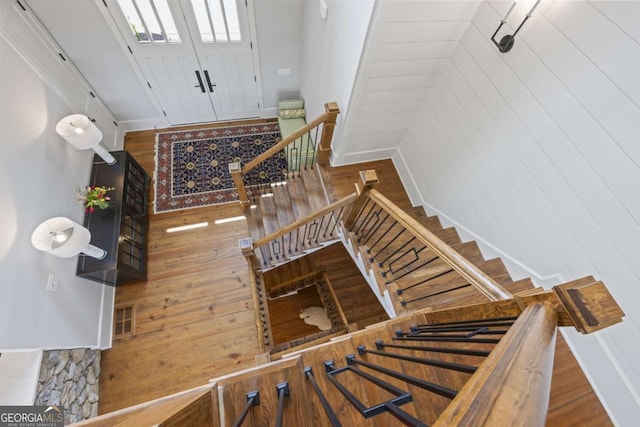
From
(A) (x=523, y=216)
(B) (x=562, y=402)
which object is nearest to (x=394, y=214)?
(A) (x=523, y=216)

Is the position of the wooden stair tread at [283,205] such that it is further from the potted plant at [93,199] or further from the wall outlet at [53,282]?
the wall outlet at [53,282]

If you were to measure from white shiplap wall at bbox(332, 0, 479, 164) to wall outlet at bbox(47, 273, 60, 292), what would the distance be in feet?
10.3

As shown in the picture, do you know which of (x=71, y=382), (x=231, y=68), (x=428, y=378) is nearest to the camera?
(x=428, y=378)

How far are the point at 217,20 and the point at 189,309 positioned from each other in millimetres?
3772

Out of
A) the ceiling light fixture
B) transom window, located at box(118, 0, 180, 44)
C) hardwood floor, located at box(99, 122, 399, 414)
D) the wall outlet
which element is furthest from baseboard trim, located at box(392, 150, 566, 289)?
the wall outlet

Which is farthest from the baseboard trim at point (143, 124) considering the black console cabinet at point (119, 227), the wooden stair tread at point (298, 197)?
the wooden stair tread at point (298, 197)

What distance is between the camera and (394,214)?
6.54 feet

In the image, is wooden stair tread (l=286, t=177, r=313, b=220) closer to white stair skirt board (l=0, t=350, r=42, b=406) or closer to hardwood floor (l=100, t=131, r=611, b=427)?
hardwood floor (l=100, t=131, r=611, b=427)

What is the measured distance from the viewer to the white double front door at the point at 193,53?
348 centimetres

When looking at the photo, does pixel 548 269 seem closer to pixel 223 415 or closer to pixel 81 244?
pixel 223 415

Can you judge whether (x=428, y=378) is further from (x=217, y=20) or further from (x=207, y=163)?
(x=217, y=20)

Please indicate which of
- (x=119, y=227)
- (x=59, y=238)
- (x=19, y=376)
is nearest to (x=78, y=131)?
(x=119, y=227)

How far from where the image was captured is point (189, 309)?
10.9ft

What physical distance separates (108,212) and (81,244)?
848 millimetres
